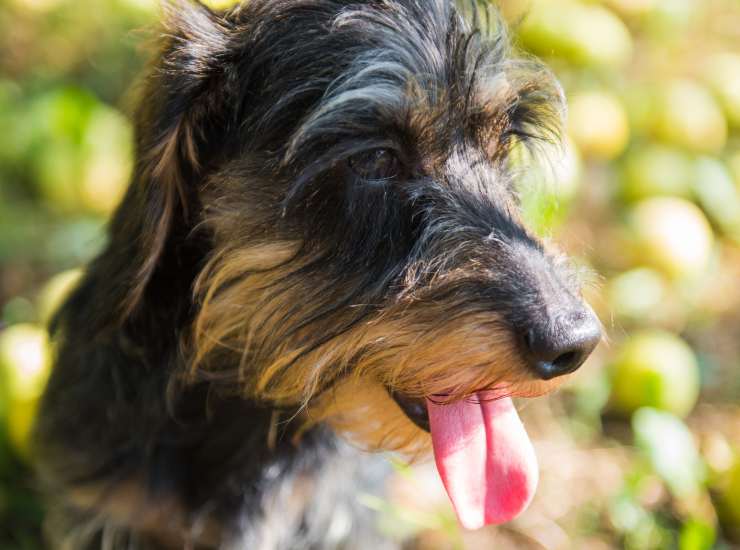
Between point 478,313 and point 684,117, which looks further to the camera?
point 684,117

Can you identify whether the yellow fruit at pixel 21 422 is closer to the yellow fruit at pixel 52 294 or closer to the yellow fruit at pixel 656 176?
the yellow fruit at pixel 52 294

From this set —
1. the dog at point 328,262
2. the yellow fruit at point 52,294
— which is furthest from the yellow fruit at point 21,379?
the dog at point 328,262

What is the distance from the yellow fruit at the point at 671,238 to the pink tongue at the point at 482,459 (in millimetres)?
2489

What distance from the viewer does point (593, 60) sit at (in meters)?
5.98

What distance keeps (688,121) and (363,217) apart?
383 cm

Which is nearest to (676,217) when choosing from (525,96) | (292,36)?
(525,96)

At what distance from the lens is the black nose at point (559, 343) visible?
2311 mm

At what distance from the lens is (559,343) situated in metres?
2.31

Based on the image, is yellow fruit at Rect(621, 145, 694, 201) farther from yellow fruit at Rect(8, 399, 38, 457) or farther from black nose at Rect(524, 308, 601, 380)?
yellow fruit at Rect(8, 399, 38, 457)

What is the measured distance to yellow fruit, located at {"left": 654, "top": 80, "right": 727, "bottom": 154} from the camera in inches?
225

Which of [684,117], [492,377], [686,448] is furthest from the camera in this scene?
[684,117]

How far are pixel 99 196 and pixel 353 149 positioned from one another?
10.1 feet

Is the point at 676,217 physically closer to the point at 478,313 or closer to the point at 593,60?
the point at 593,60

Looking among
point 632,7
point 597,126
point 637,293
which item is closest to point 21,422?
point 637,293
